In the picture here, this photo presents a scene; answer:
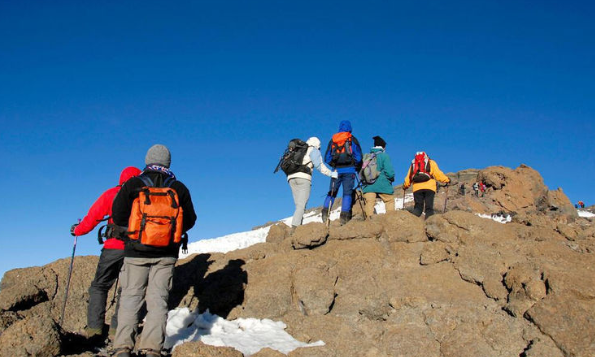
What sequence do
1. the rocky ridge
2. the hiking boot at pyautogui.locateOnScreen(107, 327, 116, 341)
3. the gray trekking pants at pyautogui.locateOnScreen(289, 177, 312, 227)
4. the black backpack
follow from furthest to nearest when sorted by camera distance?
1. the gray trekking pants at pyautogui.locateOnScreen(289, 177, 312, 227)
2. the black backpack
3. the hiking boot at pyautogui.locateOnScreen(107, 327, 116, 341)
4. the rocky ridge

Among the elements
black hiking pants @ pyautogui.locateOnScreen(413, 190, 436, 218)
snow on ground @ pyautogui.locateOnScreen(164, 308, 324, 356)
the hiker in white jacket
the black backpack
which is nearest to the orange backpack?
snow on ground @ pyautogui.locateOnScreen(164, 308, 324, 356)

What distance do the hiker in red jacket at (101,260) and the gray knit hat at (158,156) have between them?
149 centimetres

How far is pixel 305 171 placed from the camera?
Result: 12531 millimetres

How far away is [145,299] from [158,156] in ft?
7.00

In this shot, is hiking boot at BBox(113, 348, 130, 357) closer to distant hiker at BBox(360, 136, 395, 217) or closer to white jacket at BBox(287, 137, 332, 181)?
white jacket at BBox(287, 137, 332, 181)

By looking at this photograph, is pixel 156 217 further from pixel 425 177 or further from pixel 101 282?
pixel 425 177

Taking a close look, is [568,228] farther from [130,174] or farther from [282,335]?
[130,174]

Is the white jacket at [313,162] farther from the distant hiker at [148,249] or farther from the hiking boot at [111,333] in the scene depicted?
the hiking boot at [111,333]

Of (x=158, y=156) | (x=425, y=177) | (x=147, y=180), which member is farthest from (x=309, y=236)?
(x=147, y=180)

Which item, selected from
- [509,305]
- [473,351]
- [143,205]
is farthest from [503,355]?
[143,205]

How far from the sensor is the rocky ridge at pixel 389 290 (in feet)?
26.1

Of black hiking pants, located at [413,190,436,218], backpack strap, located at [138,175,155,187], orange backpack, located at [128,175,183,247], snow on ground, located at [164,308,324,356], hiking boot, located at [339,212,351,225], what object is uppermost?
black hiking pants, located at [413,190,436,218]

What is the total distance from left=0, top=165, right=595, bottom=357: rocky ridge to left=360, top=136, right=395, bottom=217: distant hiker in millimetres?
1119

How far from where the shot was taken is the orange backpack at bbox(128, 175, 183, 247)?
6.18 metres
